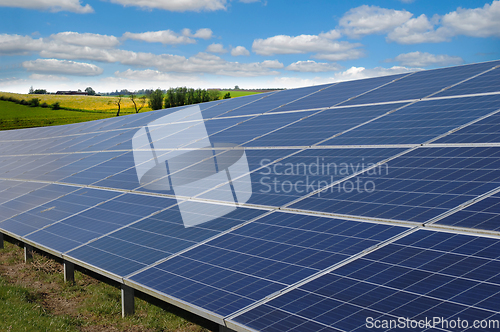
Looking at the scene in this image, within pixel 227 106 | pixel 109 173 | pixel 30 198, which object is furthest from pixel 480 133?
pixel 30 198

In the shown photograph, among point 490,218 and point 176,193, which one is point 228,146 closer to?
point 176,193

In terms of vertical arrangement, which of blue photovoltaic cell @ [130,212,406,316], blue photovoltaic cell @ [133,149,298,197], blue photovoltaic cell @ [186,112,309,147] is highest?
blue photovoltaic cell @ [186,112,309,147]

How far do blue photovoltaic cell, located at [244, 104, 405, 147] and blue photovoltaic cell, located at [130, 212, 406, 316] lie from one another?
271 inches

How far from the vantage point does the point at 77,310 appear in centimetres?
1517

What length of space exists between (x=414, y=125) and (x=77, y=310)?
14858 millimetres

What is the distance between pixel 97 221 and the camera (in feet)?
54.6

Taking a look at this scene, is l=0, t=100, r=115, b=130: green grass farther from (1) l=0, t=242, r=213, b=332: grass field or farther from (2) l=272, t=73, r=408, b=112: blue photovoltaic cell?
(1) l=0, t=242, r=213, b=332: grass field

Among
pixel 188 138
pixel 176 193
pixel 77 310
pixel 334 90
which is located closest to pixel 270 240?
pixel 176 193

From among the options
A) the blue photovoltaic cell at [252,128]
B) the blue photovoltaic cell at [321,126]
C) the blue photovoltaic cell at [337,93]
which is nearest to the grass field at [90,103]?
the blue photovoltaic cell at [337,93]

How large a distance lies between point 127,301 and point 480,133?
43.8 ft

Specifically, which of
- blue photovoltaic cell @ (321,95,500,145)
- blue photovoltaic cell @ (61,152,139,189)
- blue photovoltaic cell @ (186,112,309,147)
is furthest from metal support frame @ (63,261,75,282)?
blue photovoltaic cell @ (321,95,500,145)

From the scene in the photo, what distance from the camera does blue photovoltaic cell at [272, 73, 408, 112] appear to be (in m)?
23.9

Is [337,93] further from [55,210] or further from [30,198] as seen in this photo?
[30,198]

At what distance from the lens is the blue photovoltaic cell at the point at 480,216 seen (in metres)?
9.36
